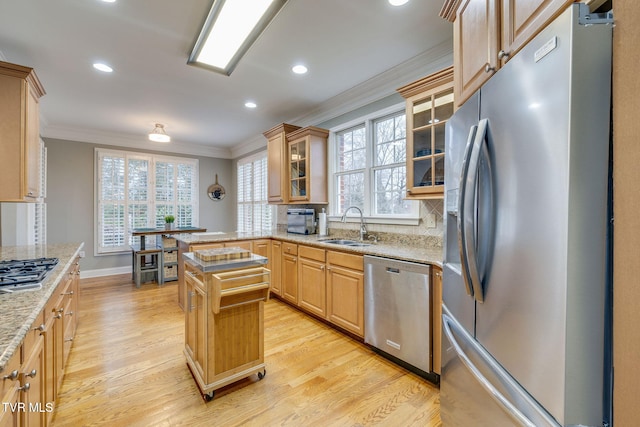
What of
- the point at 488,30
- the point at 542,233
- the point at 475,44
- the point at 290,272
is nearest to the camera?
the point at 542,233

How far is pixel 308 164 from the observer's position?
387 cm

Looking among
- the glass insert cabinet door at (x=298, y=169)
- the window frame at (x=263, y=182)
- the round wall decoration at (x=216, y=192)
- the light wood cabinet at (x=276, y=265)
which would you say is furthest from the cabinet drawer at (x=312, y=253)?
the round wall decoration at (x=216, y=192)

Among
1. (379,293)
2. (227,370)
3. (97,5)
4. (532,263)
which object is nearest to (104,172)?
(97,5)

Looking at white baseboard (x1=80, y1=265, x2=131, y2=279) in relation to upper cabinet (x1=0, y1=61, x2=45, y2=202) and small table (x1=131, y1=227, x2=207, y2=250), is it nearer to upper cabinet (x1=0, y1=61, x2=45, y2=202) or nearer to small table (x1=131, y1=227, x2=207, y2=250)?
small table (x1=131, y1=227, x2=207, y2=250)

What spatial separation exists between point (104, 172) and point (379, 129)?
5.31 m

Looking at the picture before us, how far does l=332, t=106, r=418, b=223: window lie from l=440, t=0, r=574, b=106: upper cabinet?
1.33m

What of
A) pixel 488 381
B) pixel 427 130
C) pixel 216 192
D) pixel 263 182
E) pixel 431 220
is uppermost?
pixel 427 130

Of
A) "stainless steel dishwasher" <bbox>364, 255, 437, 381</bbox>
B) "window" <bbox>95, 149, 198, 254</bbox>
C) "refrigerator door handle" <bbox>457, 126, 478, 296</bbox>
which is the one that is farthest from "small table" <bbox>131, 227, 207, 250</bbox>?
"refrigerator door handle" <bbox>457, 126, 478, 296</bbox>

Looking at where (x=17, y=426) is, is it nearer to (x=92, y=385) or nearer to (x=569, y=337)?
(x=92, y=385)

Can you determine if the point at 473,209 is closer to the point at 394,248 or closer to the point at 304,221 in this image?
the point at 394,248

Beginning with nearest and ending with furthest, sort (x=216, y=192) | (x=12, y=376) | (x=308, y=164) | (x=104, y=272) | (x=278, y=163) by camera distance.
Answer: (x=12, y=376), (x=308, y=164), (x=278, y=163), (x=104, y=272), (x=216, y=192)

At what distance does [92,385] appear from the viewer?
79.4 inches

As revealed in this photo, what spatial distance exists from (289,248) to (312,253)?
0.52 meters

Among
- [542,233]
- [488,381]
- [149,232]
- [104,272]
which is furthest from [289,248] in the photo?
[104,272]
